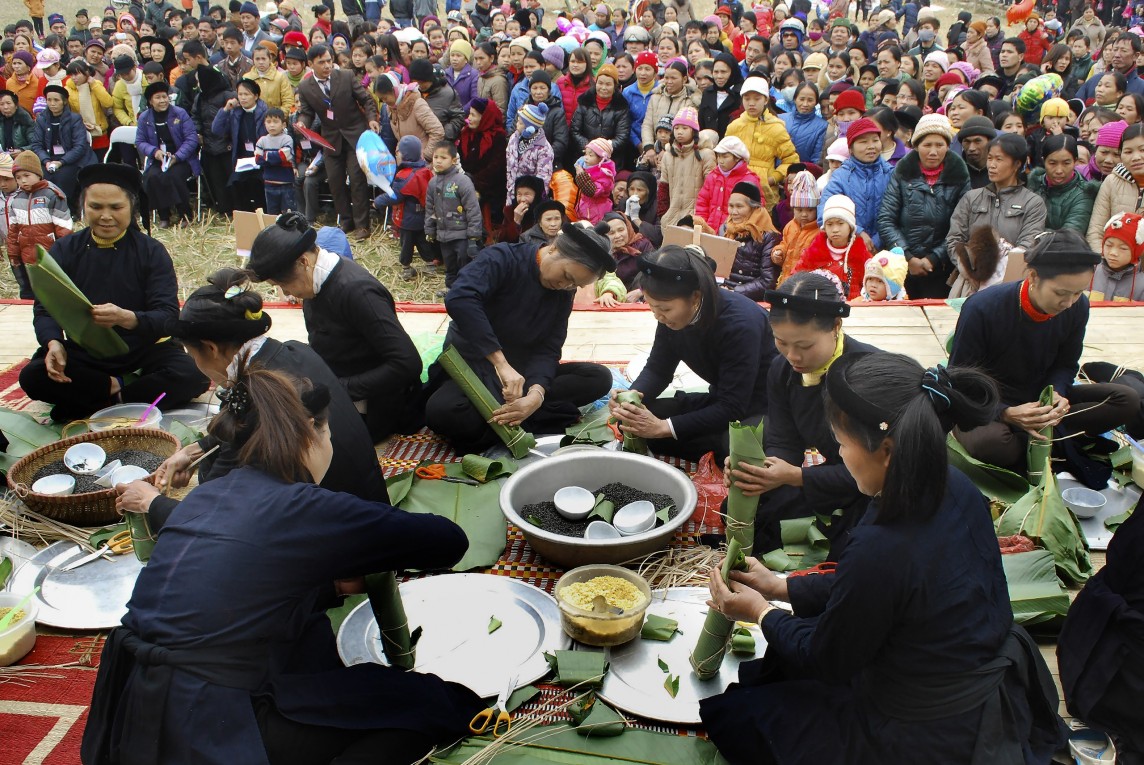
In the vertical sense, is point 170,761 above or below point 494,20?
below

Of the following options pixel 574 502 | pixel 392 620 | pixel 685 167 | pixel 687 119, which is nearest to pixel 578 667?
pixel 392 620

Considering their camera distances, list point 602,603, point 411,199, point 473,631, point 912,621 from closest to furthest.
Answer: point 912,621
point 602,603
point 473,631
point 411,199

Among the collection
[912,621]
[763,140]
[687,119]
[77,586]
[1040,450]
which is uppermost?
[687,119]

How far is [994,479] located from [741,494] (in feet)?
4.23

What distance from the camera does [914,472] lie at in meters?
1.73

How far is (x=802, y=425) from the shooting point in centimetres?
312

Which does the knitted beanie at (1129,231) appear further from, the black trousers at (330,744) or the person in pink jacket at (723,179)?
the black trousers at (330,744)

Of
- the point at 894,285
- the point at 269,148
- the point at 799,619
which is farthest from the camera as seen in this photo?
the point at 269,148

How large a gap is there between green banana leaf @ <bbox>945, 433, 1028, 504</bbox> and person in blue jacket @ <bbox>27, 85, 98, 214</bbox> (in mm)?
8680

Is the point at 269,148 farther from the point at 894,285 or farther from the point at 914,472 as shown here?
the point at 914,472

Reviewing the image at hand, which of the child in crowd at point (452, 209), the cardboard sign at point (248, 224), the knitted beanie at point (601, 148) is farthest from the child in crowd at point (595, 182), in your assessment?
the cardboard sign at point (248, 224)

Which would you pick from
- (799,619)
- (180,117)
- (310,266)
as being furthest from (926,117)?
(180,117)

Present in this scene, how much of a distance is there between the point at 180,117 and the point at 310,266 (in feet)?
21.1

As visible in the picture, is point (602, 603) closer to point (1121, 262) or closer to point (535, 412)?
point (535, 412)
